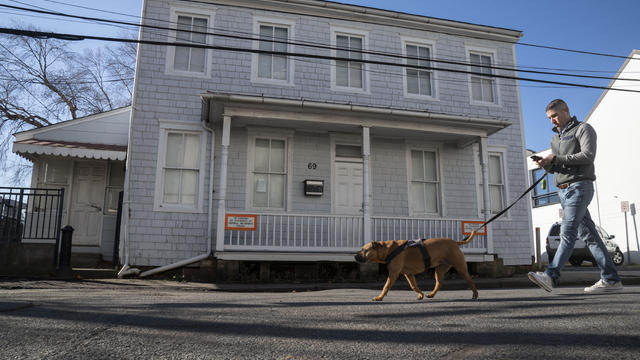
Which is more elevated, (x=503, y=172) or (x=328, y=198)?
(x=503, y=172)

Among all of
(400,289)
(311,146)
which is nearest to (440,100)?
(311,146)

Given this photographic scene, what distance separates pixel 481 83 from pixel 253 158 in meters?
7.22

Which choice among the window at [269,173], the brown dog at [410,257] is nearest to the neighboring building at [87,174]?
the window at [269,173]

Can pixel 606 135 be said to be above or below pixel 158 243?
above

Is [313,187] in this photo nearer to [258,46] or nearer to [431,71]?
[258,46]

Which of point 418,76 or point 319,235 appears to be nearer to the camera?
point 319,235

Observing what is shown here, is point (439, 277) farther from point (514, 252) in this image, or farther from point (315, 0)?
point (315, 0)

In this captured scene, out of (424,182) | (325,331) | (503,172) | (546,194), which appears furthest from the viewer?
(546,194)

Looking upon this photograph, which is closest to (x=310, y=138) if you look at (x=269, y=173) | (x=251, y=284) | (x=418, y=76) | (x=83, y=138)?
(x=269, y=173)

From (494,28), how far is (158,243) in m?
11.2

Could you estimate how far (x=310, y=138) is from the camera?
10.9 m

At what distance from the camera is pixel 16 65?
19.2 m

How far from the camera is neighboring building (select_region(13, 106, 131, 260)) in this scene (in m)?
10.3

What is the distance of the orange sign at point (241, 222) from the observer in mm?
8977
